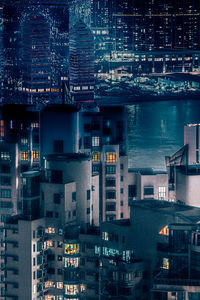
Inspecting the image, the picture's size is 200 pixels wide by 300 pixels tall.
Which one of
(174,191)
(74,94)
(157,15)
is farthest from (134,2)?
(174,191)

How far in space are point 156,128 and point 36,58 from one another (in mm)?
3188

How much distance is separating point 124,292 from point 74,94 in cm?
1497

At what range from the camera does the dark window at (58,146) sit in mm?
7738

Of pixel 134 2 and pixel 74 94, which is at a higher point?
pixel 134 2

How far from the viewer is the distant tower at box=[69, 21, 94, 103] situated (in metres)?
20.2

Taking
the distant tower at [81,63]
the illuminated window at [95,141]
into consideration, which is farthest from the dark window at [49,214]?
the distant tower at [81,63]

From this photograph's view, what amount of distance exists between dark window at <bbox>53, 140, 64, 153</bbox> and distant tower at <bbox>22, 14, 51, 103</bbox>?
12.2 m

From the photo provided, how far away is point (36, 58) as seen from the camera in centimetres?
2014

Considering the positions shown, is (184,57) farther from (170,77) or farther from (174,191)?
(174,191)

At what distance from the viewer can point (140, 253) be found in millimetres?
5926

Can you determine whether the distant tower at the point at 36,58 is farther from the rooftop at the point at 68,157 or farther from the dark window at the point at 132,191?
the rooftop at the point at 68,157

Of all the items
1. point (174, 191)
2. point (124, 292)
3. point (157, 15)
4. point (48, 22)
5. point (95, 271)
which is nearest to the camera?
point (124, 292)

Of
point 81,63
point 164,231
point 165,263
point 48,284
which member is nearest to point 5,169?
point 48,284

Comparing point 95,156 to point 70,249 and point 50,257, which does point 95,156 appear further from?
point 70,249
